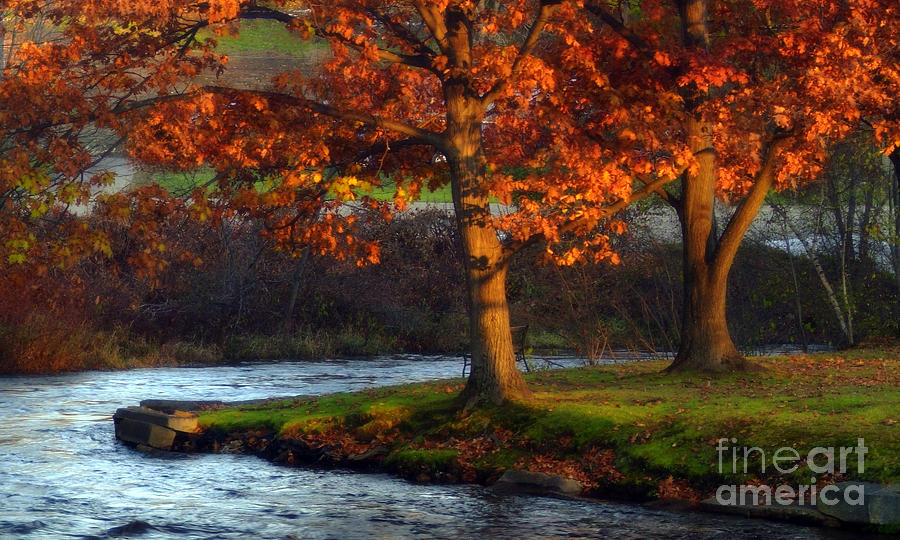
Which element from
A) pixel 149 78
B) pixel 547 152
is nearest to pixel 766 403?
pixel 547 152

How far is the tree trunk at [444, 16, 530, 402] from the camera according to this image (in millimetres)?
16703

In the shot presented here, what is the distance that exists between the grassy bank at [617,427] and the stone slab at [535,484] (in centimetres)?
23

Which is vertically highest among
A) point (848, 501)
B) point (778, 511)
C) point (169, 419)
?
point (169, 419)

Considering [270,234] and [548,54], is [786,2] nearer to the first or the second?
Answer: [548,54]

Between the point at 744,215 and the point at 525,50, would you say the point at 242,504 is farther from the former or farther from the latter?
the point at 744,215

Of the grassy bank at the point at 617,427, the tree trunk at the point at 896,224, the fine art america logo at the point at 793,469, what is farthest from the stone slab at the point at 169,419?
the tree trunk at the point at 896,224

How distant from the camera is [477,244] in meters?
16.8

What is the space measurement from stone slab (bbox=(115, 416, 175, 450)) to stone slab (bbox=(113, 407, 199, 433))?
0.27 feet

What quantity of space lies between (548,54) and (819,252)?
41.0 feet

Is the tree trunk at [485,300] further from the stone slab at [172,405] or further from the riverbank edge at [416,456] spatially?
the stone slab at [172,405]

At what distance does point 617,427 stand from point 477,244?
3.47 metres

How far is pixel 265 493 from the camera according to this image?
1456cm

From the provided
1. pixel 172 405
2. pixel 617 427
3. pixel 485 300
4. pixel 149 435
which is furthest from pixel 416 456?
pixel 172 405

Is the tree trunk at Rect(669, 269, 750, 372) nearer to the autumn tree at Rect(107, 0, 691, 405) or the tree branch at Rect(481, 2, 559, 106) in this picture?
the autumn tree at Rect(107, 0, 691, 405)
